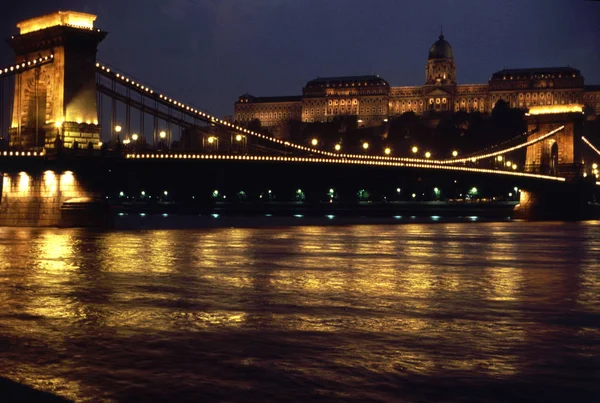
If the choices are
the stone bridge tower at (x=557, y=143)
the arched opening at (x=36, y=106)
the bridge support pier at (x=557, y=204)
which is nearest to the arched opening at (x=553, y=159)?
the stone bridge tower at (x=557, y=143)

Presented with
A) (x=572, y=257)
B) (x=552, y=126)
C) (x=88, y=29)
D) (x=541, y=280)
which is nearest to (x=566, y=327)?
(x=541, y=280)

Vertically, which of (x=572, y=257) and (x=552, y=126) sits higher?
(x=552, y=126)

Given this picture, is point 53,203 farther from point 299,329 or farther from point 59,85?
point 299,329

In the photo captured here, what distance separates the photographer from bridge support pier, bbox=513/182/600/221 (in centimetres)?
8775

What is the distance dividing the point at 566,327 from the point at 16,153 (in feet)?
137

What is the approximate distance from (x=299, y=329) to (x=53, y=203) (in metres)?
42.4

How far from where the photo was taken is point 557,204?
292 feet

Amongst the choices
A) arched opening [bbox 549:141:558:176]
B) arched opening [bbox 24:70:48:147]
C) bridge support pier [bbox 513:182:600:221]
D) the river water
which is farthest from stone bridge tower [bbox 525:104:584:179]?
the river water

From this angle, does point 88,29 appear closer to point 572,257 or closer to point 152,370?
point 572,257

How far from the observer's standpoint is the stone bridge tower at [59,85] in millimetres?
56156

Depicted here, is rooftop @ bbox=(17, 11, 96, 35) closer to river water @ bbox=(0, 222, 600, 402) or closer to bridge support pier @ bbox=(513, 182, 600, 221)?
river water @ bbox=(0, 222, 600, 402)

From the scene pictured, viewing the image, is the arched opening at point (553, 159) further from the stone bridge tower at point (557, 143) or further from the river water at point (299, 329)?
the river water at point (299, 329)

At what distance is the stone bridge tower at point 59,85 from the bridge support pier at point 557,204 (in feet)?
151

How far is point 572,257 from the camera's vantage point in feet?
117
